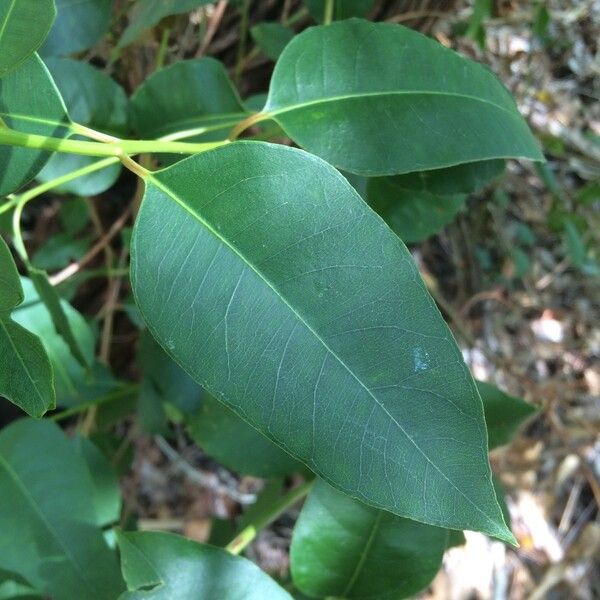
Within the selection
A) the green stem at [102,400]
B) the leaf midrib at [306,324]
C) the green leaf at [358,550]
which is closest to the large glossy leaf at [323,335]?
the leaf midrib at [306,324]

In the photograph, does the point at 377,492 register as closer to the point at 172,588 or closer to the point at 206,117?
the point at 172,588

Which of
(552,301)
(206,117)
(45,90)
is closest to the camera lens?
(45,90)

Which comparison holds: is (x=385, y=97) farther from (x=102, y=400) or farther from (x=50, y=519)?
(x=102, y=400)

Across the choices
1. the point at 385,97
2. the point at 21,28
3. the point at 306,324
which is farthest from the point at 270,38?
the point at 306,324

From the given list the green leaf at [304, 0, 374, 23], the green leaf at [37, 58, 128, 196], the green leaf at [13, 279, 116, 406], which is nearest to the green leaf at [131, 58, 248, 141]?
the green leaf at [37, 58, 128, 196]

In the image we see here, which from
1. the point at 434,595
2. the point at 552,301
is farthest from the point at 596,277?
the point at 434,595

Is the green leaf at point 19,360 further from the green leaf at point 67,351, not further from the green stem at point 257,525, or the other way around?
the green leaf at point 67,351
